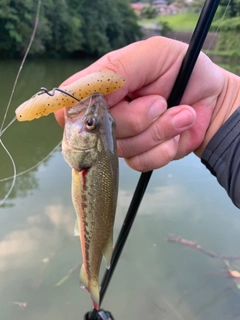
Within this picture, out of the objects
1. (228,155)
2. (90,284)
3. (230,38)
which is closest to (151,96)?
(228,155)

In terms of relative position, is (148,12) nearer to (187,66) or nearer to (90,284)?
(187,66)

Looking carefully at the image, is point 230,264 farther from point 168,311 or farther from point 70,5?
point 70,5

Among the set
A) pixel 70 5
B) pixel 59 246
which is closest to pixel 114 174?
pixel 59 246

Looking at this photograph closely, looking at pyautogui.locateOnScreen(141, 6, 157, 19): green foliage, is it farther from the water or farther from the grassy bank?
the water

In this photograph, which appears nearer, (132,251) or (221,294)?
(221,294)

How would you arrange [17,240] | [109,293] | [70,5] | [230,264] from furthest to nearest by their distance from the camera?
[70,5], [17,240], [230,264], [109,293]

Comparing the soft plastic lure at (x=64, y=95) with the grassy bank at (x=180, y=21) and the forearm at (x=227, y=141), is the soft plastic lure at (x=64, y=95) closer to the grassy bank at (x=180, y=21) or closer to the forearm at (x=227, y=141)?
the forearm at (x=227, y=141)
